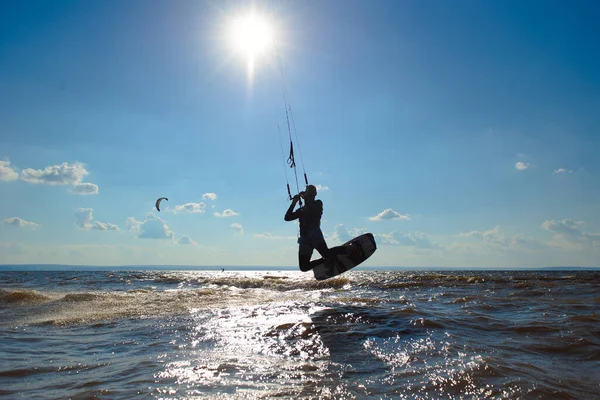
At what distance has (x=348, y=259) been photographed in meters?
14.5

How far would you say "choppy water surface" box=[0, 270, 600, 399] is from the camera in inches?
176

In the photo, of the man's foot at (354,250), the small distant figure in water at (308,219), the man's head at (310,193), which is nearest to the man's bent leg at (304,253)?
the small distant figure in water at (308,219)

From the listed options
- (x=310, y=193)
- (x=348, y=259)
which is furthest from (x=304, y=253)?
(x=348, y=259)

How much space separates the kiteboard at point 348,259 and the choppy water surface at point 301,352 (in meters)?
2.91

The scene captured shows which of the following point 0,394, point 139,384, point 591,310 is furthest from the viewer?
point 591,310

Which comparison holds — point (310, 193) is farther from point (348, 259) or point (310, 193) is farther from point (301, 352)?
point (301, 352)

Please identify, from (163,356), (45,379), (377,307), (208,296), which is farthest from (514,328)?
(208,296)

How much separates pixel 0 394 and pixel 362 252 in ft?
38.9

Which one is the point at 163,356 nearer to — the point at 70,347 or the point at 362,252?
the point at 70,347

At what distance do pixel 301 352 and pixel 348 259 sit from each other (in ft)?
27.8

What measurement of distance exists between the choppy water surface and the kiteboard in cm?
291

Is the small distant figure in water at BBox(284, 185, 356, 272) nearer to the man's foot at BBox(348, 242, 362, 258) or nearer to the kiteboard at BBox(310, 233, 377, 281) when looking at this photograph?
the kiteboard at BBox(310, 233, 377, 281)

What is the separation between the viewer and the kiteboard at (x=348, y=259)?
14.1 metres

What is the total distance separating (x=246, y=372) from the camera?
505 centimetres
